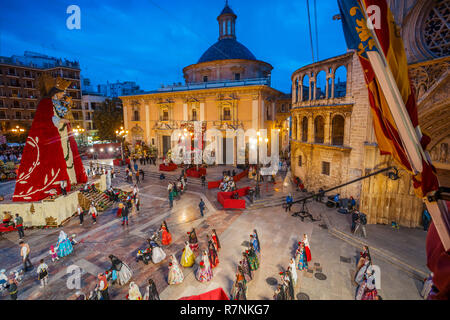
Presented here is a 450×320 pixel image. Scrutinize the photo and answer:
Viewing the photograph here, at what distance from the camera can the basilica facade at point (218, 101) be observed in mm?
29422

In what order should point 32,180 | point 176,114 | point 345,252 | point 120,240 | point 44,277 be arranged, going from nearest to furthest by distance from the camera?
point 44,277 < point 345,252 < point 120,240 < point 32,180 < point 176,114

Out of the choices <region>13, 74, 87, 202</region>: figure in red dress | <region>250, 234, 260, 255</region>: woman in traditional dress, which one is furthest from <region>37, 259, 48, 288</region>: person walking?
<region>250, 234, 260, 255</region>: woman in traditional dress

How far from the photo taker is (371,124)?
1408cm

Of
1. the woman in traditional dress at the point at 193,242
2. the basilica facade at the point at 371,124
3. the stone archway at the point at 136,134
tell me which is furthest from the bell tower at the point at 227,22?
the woman in traditional dress at the point at 193,242

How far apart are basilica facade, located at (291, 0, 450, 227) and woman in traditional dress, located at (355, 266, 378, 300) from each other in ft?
23.6

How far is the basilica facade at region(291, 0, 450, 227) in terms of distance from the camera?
1120 centimetres

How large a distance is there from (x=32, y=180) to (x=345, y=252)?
18166 millimetres

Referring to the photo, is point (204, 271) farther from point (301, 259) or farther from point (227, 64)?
point (227, 64)
